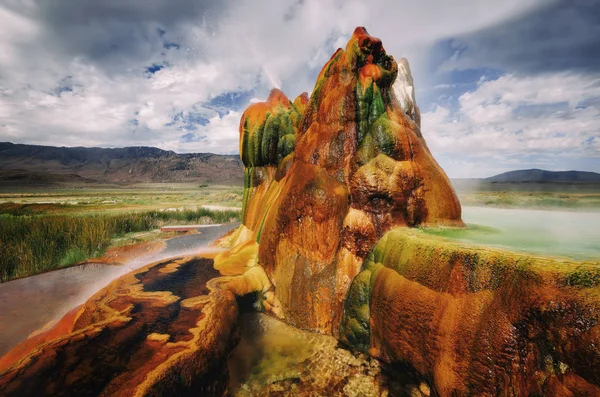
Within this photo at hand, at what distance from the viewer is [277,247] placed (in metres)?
6.53

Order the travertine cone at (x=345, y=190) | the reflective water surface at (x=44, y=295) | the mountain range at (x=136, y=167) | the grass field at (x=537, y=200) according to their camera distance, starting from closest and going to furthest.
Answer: the reflective water surface at (x=44, y=295) < the travertine cone at (x=345, y=190) < the grass field at (x=537, y=200) < the mountain range at (x=136, y=167)

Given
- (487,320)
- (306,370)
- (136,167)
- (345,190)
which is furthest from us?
(136,167)

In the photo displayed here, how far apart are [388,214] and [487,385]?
3196 mm

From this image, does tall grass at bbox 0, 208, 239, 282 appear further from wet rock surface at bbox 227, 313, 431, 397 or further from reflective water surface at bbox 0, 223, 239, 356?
wet rock surface at bbox 227, 313, 431, 397

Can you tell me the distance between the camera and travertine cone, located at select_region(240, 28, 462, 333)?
5.67 m

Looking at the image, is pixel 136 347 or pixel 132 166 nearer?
pixel 136 347

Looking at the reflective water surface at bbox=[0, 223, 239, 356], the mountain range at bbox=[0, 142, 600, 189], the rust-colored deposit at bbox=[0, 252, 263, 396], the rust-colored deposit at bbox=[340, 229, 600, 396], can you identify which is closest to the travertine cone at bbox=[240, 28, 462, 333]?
the rust-colored deposit at bbox=[340, 229, 600, 396]

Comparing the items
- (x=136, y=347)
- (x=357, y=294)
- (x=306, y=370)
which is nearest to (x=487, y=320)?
(x=357, y=294)

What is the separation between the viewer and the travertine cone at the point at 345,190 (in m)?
5.67

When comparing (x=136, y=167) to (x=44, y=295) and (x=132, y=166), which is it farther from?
(x=44, y=295)

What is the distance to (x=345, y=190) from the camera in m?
6.16

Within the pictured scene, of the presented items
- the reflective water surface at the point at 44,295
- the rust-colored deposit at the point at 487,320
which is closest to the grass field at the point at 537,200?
the rust-colored deposit at the point at 487,320

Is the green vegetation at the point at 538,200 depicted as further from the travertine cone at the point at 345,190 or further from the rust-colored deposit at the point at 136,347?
the rust-colored deposit at the point at 136,347

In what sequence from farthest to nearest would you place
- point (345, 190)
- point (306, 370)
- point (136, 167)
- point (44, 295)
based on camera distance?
point (136, 167) → point (44, 295) → point (345, 190) → point (306, 370)
